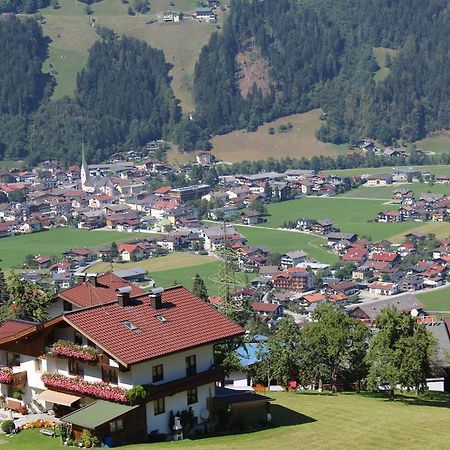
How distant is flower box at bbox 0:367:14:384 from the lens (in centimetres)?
2495

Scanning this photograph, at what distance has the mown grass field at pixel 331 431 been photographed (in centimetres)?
2128

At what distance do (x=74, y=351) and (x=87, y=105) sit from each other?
16719 cm

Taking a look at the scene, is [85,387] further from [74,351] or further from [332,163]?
[332,163]

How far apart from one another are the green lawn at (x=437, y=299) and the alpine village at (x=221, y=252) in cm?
42

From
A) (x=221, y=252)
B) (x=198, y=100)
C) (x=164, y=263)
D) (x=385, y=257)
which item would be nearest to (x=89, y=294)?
(x=221, y=252)

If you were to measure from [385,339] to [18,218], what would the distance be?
102 m

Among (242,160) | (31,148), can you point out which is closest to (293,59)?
(242,160)

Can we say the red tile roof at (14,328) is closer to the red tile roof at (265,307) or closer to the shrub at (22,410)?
the shrub at (22,410)

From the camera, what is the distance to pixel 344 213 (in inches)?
4887

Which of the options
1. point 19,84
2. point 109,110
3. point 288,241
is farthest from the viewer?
point 19,84

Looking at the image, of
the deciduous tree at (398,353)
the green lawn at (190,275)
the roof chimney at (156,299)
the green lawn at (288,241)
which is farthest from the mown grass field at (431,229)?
the roof chimney at (156,299)

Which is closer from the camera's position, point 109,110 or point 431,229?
point 431,229

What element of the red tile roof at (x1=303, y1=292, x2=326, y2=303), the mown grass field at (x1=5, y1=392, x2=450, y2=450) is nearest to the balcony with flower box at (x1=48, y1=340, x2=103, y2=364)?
the mown grass field at (x1=5, y1=392, x2=450, y2=450)

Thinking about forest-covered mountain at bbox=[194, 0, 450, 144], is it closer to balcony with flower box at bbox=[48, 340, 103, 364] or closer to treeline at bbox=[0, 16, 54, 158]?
treeline at bbox=[0, 16, 54, 158]
